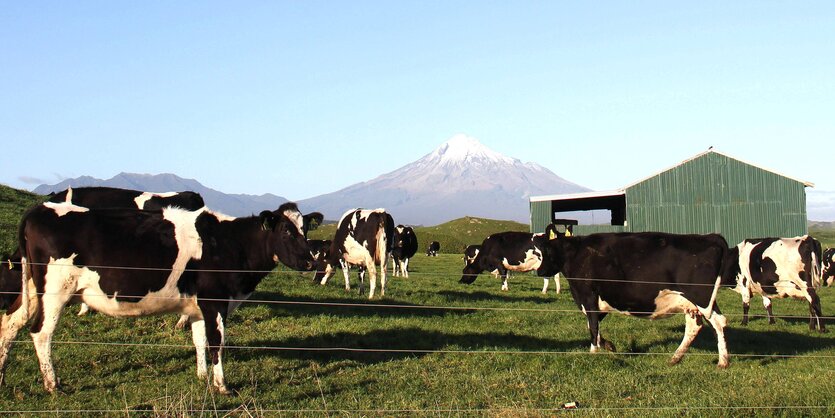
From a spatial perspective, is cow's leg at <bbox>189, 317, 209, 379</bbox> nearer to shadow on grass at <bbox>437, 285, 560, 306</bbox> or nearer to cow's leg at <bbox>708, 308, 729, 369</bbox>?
cow's leg at <bbox>708, 308, 729, 369</bbox>

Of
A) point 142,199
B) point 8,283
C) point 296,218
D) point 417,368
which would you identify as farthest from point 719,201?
point 8,283

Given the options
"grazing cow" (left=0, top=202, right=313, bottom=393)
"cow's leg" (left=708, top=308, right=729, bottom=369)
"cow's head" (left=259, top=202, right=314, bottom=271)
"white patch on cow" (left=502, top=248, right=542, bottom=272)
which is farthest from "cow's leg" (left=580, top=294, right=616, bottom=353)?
"white patch on cow" (left=502, top=248, right=542, bottom=272)

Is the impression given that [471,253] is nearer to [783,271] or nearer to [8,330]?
[783,271]

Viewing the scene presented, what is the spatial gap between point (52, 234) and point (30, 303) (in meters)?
1.01

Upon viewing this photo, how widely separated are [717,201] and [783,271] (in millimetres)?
19166

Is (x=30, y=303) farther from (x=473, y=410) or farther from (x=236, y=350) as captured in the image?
(x=473, y=410)

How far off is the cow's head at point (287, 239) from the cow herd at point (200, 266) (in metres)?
0.02

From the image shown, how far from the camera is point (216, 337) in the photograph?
8523 mm

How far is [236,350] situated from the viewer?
405 inches

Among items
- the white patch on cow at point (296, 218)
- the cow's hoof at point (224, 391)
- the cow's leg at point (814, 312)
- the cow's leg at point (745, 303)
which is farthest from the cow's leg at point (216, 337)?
the cow's leg at point (814, 312)

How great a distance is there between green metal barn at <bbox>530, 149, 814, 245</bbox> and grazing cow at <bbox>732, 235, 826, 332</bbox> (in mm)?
17117

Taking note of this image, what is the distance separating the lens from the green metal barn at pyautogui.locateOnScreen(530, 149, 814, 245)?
33.8 m

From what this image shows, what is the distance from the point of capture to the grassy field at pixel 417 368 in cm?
759

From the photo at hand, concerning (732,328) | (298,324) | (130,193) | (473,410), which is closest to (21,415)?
(473,410)
